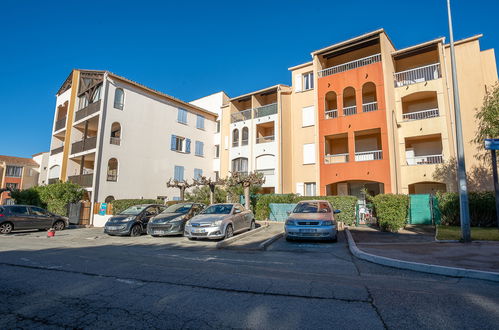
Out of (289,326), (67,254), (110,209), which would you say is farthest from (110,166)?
(289,326)

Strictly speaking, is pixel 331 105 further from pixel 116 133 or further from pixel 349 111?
pixel 116 133

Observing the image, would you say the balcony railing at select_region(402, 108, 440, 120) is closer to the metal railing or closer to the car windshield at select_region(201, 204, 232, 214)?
the metal railing

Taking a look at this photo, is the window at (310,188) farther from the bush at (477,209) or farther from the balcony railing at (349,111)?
the bush at (477,209)

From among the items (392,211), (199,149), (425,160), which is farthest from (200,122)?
(392,211)

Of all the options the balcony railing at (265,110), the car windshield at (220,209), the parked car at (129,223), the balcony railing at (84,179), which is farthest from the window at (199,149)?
the car windshield at (220,209)

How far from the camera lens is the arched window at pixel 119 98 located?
23.3 meters

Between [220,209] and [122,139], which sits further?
[122,139]

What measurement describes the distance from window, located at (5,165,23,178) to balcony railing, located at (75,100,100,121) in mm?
32823

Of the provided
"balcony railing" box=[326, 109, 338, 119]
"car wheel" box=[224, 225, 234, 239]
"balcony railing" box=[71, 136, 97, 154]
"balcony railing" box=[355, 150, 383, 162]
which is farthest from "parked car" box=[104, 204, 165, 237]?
"balcony railing" box=[326, 109, 338, 119]

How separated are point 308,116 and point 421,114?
8617 millimetres

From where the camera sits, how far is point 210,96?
33094 mm

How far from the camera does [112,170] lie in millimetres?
23562

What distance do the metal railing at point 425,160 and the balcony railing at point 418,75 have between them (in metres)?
5.70

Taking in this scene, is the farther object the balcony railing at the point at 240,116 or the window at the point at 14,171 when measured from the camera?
the window at the point at 14,171
